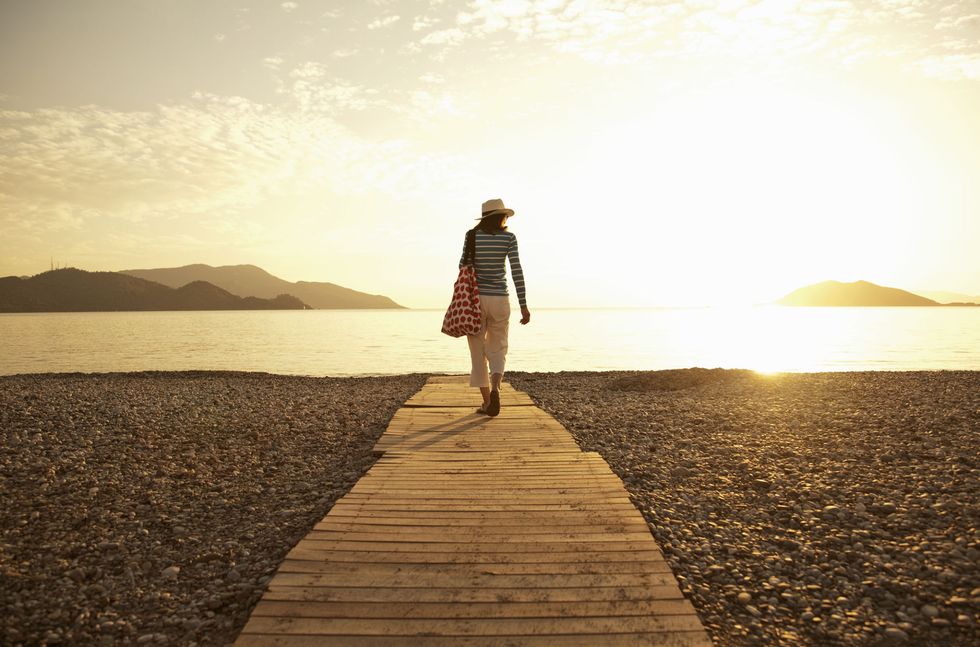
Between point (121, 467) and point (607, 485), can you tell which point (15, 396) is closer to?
point (121, 467)

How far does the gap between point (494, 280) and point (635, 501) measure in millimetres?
3884

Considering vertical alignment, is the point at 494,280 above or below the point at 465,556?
above

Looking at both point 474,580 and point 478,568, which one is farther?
point 478,568

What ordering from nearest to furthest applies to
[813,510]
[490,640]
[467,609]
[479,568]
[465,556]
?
1. [490,640]
2. [467,609]
3. [479,568]
4. [465,556]
5. [813,510]

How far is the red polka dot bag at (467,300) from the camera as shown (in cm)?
809

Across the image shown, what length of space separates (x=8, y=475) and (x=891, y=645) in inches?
354

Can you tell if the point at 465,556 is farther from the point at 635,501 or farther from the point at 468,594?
the point at 635,501

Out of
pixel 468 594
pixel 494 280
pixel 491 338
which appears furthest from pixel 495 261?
pixel 468 594

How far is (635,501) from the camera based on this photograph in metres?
5.52

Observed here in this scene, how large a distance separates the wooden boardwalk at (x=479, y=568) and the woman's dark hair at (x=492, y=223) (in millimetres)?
3637

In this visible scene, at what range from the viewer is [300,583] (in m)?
3.37

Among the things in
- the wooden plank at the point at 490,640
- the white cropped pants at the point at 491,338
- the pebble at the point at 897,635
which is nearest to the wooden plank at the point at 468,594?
the wooden plank at the point at 490,640

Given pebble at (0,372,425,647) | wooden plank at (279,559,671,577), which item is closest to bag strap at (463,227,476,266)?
pebble at (0,372,425,647)

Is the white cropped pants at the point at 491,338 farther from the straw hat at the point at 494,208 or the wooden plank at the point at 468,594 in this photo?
the wooden plank at the point at 468,594
